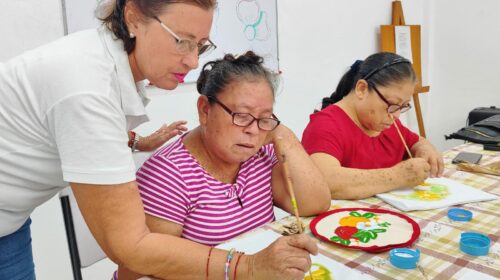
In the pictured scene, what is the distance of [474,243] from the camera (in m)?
0.96

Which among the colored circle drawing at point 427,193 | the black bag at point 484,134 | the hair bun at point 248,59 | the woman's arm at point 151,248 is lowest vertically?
the colored circle drawing at point 427,193

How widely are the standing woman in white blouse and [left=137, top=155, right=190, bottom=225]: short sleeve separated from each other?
0.45 ft

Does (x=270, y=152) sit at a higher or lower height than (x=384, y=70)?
lower

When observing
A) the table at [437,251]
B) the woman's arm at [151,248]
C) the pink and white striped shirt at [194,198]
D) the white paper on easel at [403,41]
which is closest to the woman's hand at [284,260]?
the woman's arm at [151,248]

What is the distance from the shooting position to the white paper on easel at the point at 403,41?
360cm

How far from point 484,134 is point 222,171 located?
1.45 metres

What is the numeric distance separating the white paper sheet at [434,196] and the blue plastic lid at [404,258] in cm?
32

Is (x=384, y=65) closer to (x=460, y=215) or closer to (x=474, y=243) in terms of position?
(x=460, y=215)

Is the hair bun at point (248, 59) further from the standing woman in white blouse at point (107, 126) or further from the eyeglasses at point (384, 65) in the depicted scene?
the eyeglasses at point (384, 65)

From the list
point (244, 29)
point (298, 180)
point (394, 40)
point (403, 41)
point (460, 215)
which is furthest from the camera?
point (403, 41)

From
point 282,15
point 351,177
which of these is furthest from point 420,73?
point 351,177

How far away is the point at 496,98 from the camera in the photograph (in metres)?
3.61

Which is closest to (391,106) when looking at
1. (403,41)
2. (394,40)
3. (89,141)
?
(89,141)

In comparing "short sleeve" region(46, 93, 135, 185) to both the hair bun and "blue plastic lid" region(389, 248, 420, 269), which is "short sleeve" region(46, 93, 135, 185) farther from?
"blue plastic lid" region(389, 248, 420, 269)
